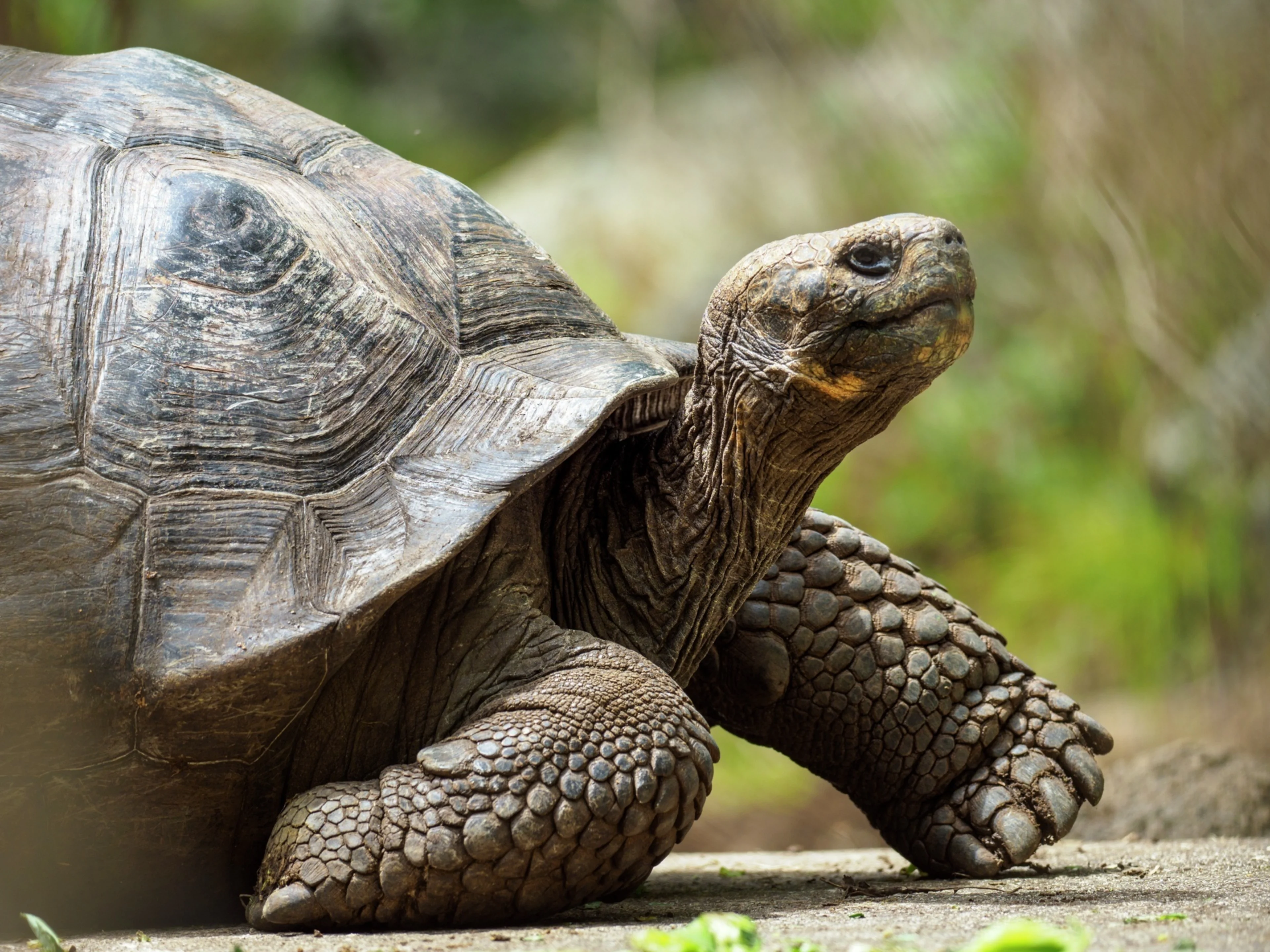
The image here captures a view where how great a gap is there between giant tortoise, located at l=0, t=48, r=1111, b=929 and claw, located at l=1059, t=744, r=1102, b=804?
11 millimetres

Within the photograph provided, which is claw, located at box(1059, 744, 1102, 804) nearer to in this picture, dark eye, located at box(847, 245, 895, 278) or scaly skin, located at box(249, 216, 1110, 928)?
scaly skin, located at box(249, 216, 1110, 928)

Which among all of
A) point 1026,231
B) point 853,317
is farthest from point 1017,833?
point 1026,231

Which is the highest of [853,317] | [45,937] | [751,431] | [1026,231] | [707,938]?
[1026,231]

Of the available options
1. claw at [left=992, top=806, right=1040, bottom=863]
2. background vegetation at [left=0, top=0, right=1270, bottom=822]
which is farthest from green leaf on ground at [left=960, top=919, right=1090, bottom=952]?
background vegetation at [left=0, top=0, right=1270, bottom=822]

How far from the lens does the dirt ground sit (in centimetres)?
222

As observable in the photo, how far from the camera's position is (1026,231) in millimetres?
10133

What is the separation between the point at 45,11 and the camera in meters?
6.12

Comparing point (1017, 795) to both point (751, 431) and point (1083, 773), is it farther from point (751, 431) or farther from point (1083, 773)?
point (751, 431)

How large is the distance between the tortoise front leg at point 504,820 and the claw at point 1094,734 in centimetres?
131

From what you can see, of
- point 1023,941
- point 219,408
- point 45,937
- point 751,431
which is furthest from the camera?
point 751,431

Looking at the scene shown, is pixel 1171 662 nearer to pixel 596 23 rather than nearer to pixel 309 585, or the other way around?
pixel 309 585

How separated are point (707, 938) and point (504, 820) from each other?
0.72 meters

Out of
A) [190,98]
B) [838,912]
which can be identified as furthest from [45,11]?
[838,912]

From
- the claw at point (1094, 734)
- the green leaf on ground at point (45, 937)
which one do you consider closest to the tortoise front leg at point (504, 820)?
the green leaf on ground at point (45, 937)
